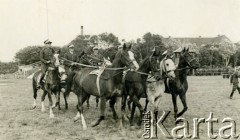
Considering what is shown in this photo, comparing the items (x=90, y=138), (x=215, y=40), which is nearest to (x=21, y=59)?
(x=215, y=40)

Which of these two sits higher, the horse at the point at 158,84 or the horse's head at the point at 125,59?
the horse's head at the point at 125,59

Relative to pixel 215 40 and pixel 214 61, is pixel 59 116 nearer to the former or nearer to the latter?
pixel 214 61

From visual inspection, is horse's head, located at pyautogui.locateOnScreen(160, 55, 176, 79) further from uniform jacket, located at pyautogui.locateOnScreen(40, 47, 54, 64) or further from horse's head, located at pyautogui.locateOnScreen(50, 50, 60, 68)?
uniform jacket, located at pyautogui.locateOnScreen(40, 47, 54, 64)

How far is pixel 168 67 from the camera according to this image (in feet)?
39.5

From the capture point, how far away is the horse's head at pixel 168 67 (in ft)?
39.2

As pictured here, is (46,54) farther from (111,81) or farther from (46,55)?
(111,81)

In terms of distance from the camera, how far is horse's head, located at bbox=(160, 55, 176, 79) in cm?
1194

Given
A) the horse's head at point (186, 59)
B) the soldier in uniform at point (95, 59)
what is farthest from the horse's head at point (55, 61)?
the horse's head at point (186, 59)

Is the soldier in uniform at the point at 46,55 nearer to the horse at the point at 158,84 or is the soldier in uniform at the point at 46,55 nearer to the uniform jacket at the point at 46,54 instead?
the uniform jacket at the point at 46,54

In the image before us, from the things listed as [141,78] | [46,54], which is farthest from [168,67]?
[46,54]

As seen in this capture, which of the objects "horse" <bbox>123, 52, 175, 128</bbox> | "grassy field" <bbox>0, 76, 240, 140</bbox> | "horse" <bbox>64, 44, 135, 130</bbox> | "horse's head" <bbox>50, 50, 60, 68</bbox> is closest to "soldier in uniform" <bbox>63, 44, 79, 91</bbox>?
"horse's head" <bbox>50, 50, 60, 68</bbox>

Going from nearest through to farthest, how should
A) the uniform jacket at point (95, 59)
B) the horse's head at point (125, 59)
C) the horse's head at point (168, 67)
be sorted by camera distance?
the horse's head at point (125, 59)
the horse's head at point (168, 67)
the uniform jacket at point (95, 59)

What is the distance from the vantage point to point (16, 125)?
1199 cm

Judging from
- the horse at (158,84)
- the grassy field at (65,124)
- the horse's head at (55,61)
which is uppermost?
the horse's head at (55,61)
